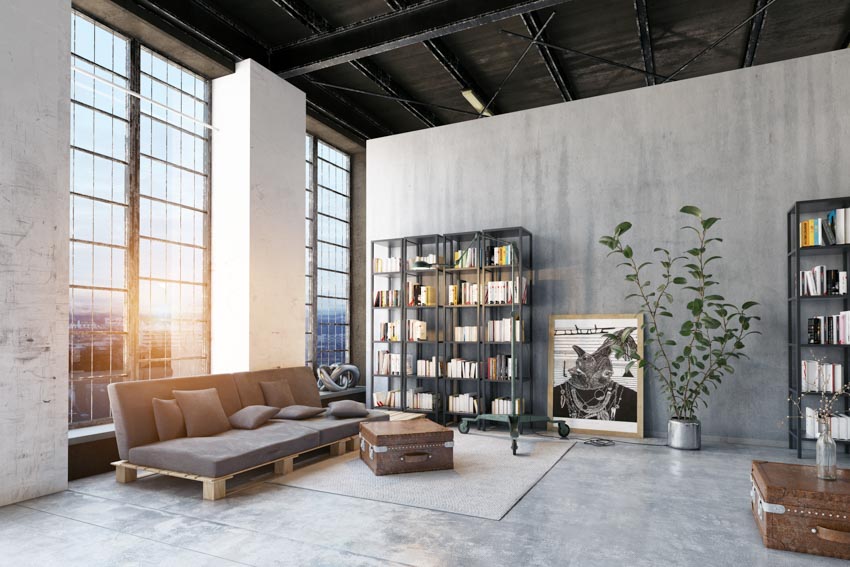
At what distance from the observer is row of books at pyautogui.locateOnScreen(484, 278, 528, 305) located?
283 inches

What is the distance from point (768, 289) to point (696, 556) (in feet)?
13.6

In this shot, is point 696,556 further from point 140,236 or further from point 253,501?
point 140,236

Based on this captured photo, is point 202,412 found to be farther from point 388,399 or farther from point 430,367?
point 430,367

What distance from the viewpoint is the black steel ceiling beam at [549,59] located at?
22.5ft

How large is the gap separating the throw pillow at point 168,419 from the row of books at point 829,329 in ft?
20.0

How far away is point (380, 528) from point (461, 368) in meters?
3.94

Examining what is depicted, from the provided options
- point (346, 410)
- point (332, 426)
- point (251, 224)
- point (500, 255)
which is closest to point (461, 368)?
point (500, 255)

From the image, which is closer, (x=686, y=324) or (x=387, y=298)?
(x=686, y=324)

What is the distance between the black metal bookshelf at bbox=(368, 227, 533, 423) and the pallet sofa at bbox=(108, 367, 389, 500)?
197 cm

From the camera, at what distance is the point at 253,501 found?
→ 4.29 m

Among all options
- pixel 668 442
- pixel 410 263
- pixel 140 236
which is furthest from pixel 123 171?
pixel 668 442

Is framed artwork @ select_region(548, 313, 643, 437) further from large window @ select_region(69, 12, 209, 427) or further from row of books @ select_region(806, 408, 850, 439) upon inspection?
large window @ select_region(69, 12, 209, 427)

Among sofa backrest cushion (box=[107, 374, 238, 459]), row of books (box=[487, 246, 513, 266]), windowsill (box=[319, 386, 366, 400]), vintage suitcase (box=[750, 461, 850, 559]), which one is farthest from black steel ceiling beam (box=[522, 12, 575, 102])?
sofa backrest cushion (box=[107, 374, 238, 459])

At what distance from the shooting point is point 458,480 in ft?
15.9
